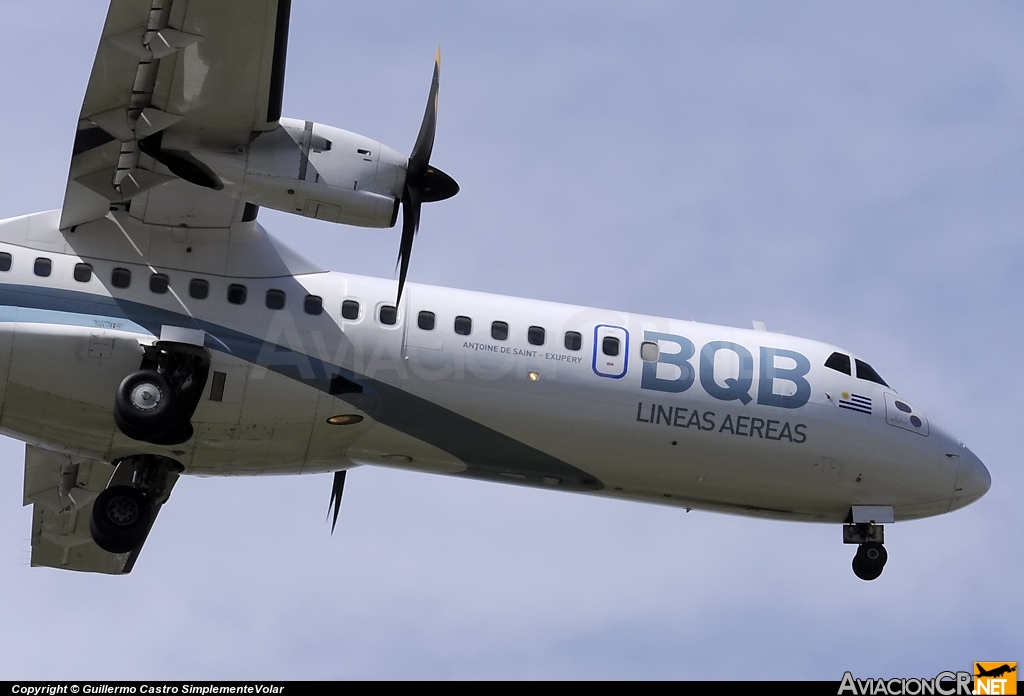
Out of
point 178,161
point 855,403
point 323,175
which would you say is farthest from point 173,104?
point 855,403

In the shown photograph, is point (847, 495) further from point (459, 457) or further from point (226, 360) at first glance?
point (226, 360)

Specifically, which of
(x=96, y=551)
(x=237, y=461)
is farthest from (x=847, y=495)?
(x=96, y=551)

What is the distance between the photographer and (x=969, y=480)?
72.5 feet

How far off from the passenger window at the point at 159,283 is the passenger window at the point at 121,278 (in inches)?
11.7

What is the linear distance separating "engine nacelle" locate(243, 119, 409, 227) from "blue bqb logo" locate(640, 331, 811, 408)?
4484 mm

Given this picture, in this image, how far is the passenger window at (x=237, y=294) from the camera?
19.6m

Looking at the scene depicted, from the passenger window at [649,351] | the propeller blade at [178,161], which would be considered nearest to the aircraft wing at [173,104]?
the propeller blade at [178,161]

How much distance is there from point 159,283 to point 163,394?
5.10 feet

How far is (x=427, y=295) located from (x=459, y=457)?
87.5 inches

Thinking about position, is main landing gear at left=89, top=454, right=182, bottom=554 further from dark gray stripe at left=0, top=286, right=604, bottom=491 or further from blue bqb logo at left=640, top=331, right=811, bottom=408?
blue bqb logo at left=640, top=331, right=811, bottom=408

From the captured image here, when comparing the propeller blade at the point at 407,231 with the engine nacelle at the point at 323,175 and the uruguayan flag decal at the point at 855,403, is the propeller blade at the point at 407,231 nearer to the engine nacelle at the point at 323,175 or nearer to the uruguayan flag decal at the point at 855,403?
the engine nacelle at the point at 323,175

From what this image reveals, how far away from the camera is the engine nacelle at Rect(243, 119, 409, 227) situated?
1825 centimetres

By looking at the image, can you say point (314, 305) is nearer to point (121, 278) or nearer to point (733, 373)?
point (121, 278)

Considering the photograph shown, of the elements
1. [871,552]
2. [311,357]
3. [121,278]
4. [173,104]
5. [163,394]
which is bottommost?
[871,552]
